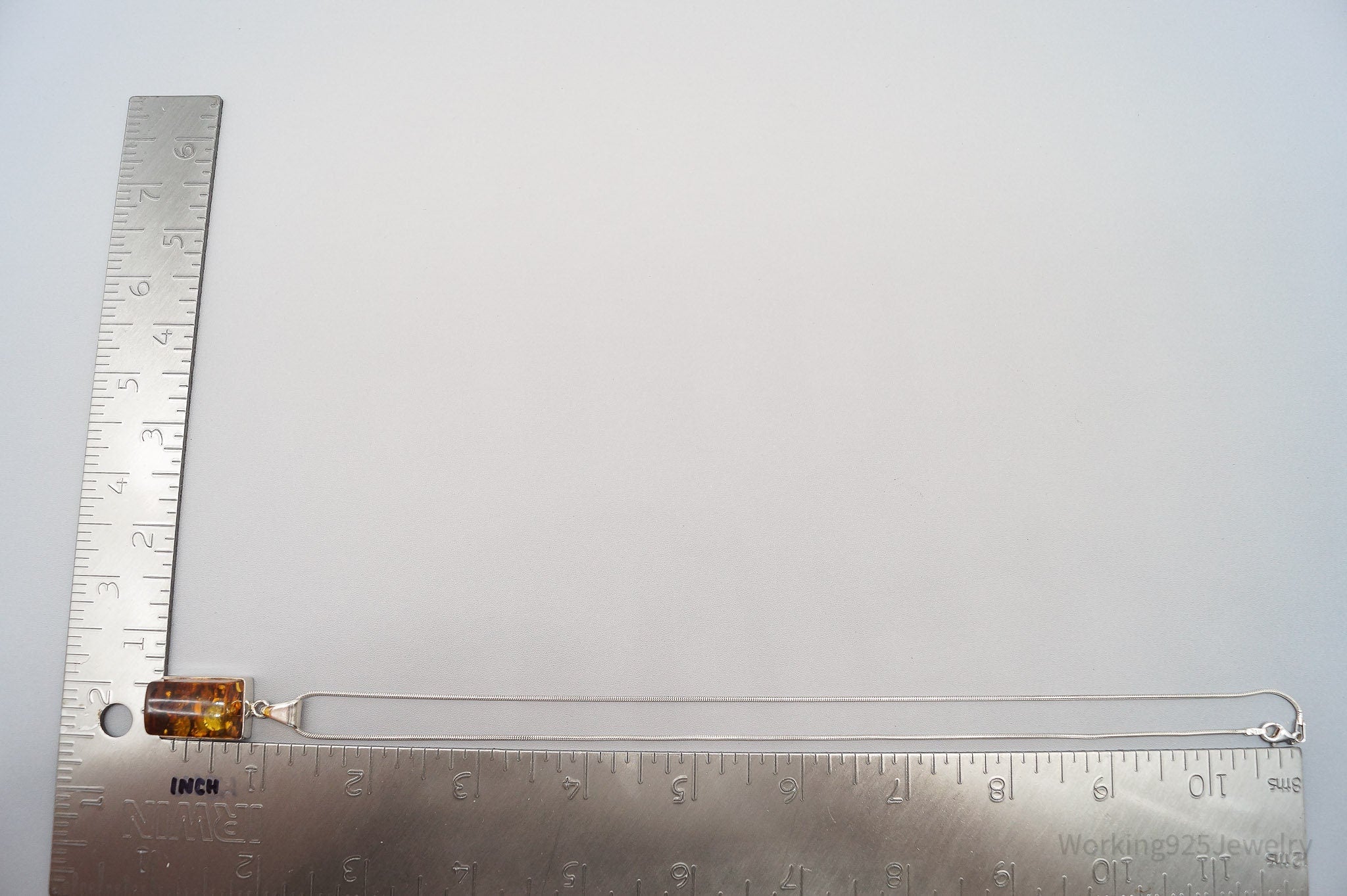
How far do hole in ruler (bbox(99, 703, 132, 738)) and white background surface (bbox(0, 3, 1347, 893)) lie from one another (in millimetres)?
139

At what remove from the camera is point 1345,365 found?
171 cm

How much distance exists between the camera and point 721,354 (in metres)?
1.70

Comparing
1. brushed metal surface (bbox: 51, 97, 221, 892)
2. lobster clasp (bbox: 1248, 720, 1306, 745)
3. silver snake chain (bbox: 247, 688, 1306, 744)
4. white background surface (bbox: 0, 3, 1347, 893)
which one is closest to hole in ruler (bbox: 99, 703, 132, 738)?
brushed metal surface (bbox: 51, 97, 221, 892)

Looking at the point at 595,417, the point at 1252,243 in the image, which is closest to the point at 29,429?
the point at 595,417

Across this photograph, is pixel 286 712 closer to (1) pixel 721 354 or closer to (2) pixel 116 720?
(2) pixel 116 720

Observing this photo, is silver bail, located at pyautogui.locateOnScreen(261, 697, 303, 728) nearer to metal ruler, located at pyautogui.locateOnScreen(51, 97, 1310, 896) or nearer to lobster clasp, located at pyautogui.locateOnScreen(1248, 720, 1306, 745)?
metal ruler, located at pyautogui.locateOnScreen(51, 97, 1310, 896)

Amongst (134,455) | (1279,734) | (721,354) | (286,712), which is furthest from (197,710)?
(1279,734)

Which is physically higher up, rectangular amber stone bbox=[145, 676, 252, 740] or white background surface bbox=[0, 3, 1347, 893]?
white background surface bbox=[0, 3, 1347, 893]

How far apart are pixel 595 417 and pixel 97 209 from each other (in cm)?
132

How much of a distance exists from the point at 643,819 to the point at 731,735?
0.25m

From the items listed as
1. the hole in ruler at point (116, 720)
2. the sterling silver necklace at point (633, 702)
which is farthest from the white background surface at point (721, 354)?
the hole in ruler at point (116, 720)

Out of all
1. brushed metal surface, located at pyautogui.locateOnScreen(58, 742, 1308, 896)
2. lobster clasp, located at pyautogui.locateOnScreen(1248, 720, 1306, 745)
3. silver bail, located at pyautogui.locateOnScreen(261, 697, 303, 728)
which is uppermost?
lobster clasp, located at pyautogui.locateOnScreen(1248, 720, 1306, 745)

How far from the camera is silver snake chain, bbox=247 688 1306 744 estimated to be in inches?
63.2

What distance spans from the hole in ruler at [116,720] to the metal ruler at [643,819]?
2 centimetres
